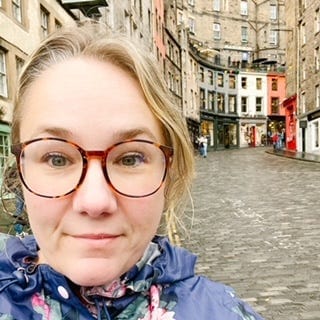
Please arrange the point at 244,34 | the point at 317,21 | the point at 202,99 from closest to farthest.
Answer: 1. the point at 317,21
2. the point at 202,99
3. the point at 244,34

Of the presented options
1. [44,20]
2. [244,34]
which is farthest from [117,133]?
[244,34]

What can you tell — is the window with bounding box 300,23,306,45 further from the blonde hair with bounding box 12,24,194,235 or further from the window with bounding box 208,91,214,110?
the blonde hair with bounding box 12,24,194,235

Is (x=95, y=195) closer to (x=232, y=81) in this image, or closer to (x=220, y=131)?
(x=220, y=131)

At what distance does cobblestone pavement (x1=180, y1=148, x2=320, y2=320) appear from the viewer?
5.06 metres

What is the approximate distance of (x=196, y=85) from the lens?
179ft

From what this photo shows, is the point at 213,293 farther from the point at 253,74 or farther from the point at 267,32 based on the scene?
the point at 267,32

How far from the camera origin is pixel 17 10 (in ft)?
51.1

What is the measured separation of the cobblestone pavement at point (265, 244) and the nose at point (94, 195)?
3778 mm

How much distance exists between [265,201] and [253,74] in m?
51.8

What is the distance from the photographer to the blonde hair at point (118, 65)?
139cm

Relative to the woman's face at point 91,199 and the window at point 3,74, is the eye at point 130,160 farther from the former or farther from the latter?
the window at point 3,74

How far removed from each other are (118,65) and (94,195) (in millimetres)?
426

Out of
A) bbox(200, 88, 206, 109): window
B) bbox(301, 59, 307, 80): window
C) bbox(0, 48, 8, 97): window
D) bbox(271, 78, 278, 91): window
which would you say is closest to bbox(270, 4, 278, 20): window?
bbox(271, 78, 278, 91): window

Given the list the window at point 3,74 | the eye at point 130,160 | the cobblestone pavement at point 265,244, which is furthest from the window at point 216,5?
the eye at point 130,160
